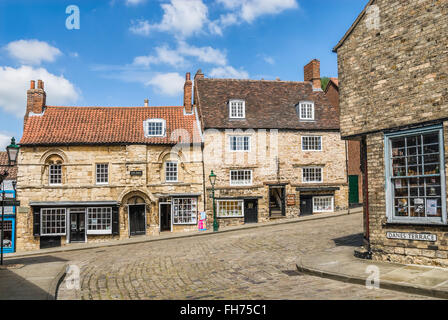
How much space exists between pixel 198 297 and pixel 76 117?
71.6ft

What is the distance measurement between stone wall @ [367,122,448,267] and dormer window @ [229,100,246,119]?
1689cm

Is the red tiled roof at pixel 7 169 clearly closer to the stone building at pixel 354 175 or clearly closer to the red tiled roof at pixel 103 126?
the red tiled roof at pixel 103 126

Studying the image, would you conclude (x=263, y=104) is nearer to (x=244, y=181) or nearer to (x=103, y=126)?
(x=244, y=181)

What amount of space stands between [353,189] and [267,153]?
9383 millimetres

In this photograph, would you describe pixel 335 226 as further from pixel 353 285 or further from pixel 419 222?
pixel 353 285

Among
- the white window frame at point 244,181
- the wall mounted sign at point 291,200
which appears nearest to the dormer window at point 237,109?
the white window frame at point 244,181

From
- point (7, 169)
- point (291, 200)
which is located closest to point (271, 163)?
point (291, 200)

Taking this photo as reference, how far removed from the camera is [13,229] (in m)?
23.9

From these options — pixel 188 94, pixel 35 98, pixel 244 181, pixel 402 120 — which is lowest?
pixel 244 181

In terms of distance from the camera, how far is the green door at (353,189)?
31031 millimetres

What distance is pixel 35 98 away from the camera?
2602 cm

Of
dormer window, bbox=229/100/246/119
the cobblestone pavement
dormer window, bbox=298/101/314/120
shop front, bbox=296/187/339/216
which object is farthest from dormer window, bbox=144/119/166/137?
shop front, bbox=296/187/339/216

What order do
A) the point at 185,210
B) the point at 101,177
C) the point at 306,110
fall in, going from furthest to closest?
the point at 306,110, the point at 185,210, the point at 101,177
